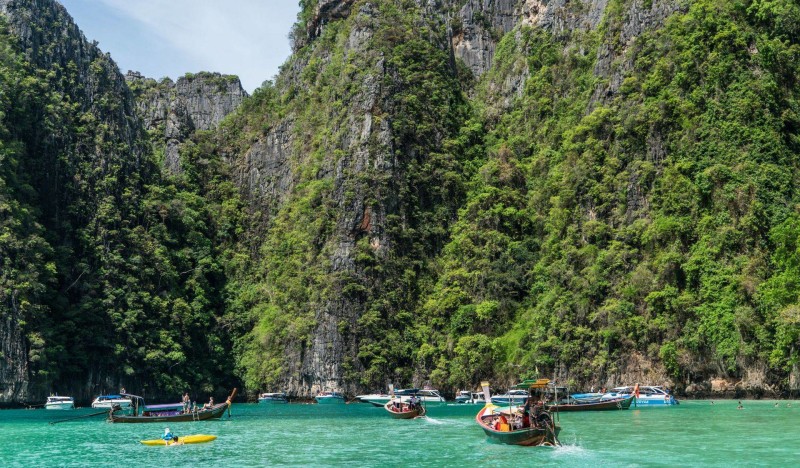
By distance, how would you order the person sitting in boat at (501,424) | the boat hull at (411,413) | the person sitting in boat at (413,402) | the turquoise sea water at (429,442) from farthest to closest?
1. the person sitting in boat at (413,402)
2. the boat hull at (411,413)
3. the person sitting in boat at (501,424)
4. the turquoise sea water at (429,442)

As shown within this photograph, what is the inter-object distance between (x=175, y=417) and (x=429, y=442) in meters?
22.9

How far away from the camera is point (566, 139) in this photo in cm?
9200

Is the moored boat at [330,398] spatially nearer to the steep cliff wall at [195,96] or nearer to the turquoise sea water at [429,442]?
the turquoise sea water at [429,442]

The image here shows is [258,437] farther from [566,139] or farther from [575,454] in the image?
[566,139]

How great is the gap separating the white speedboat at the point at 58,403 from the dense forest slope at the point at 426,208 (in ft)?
7.24

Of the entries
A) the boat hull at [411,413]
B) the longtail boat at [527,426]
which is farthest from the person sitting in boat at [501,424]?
the boat hull at [411,413]

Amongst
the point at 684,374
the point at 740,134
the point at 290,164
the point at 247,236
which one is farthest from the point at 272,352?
the point at 740,134

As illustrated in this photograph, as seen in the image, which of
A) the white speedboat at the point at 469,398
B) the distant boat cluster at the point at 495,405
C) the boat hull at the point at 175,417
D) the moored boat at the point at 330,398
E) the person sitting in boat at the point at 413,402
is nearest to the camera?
the distant boat cluster at the point at 495,405

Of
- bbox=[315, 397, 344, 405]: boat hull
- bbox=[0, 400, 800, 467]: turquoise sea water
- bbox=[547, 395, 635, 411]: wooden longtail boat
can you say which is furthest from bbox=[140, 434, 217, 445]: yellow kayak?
bbox=[315, 397, 344, 405]: boat hull

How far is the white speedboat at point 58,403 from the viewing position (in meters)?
80.9

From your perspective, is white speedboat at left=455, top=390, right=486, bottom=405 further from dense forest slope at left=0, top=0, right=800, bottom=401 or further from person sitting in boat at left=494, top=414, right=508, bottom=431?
person sitting in boat at left=494, top=414, right=508, bottom=431

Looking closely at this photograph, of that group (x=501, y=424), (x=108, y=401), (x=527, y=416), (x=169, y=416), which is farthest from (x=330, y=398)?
(x=527, y=416)

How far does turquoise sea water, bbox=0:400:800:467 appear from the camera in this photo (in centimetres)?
3491

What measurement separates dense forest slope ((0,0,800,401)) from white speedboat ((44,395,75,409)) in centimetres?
221
